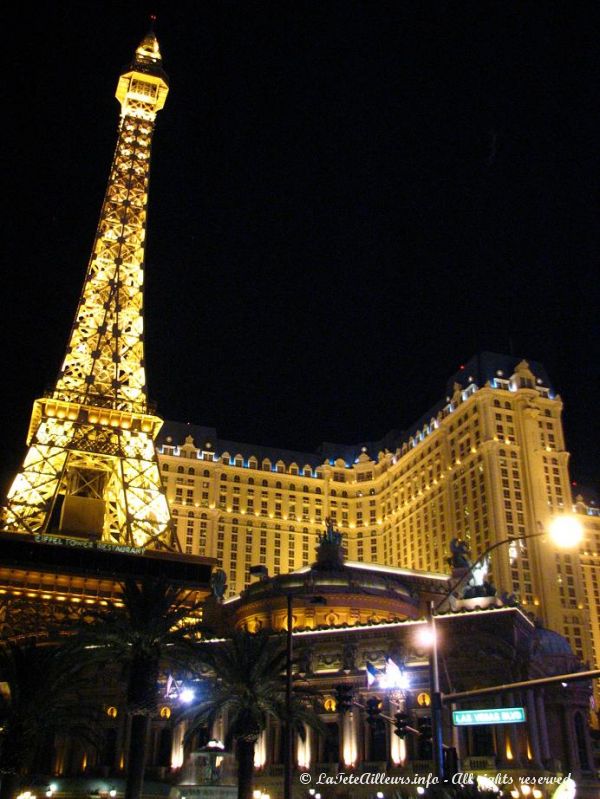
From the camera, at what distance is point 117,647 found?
46031 millimetres

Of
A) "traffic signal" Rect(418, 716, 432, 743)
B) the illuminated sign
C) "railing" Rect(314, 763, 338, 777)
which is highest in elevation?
the illuminated sign

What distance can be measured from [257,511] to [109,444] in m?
87.5

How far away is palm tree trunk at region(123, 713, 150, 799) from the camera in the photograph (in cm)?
4303

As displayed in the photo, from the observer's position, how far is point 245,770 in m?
47.1

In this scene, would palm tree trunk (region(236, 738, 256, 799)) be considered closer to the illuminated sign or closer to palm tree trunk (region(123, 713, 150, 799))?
palm tree trunk (region(123, 713, 150, 799))

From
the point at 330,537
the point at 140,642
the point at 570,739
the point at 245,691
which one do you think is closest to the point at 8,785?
the point at 140,642

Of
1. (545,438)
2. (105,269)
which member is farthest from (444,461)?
(105,269)

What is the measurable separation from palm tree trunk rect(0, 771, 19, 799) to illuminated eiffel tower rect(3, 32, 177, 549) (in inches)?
1561

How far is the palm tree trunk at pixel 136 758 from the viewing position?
43031 mm

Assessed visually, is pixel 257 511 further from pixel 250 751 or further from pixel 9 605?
pixel 250 751

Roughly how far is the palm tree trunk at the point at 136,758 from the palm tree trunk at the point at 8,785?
6.28 m

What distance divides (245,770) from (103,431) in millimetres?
54232

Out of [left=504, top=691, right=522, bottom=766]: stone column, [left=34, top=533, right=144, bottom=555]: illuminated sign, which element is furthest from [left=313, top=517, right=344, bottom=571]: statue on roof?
[left=504, top=691, right=522, bottom=766]: stone column

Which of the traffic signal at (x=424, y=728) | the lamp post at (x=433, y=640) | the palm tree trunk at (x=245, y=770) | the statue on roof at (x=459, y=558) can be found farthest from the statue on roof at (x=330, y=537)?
the lamp post at (x=433, y=640)
